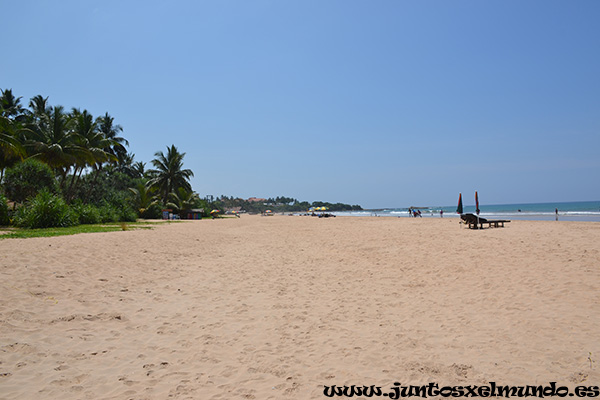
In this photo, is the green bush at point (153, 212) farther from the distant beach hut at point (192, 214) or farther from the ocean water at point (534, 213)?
the ocean water at point (534, 213)

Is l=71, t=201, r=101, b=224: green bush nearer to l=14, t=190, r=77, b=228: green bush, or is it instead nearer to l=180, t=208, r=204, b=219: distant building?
l=14, t=190, r=77, b=228: green bush

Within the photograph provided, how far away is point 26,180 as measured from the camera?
24500 millimetres

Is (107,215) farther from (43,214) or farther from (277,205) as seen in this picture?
(277,205)

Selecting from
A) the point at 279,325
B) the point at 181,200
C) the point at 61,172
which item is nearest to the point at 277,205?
the point at 181,200

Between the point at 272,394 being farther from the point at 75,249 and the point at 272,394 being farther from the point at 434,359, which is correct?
the point at 75,249

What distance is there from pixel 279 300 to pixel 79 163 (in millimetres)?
27981

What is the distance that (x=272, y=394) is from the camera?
3.03m

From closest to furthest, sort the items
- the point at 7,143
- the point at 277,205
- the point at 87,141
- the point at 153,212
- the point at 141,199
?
1. the point at 7,143
2. the point at 87,141
3. the point at 153,212
4. the point at 141,199
5. the point at 277,205

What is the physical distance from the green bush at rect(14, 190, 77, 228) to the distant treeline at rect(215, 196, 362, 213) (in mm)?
126642

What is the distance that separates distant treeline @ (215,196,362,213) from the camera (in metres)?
151

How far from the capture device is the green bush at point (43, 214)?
16469mm

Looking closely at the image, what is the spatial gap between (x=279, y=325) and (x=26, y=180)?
2762 cm

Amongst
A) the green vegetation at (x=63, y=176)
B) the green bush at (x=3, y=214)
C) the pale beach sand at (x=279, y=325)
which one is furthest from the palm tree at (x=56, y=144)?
the pale beach sand at (x=279, y=325)

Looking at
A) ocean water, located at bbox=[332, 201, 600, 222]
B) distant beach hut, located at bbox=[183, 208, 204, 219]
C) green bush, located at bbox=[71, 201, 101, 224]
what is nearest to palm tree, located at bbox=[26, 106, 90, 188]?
green bush, located at bbox=[71, 201, 101, 224]
